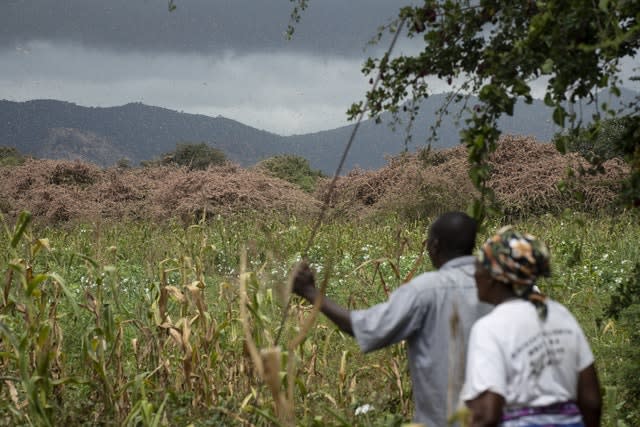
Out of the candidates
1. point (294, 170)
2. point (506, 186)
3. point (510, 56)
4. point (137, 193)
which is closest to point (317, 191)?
point (137, 193)

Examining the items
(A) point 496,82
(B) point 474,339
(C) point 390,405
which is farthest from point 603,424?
(B) point 474,339

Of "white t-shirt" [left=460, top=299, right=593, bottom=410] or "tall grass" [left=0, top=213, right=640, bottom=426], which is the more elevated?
"white t-shirt" [left=460, top=299, right=593, bottom=410]

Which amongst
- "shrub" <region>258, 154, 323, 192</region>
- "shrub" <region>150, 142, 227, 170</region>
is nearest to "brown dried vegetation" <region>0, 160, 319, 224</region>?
"shrub" <region>258, 154, 323, 192</region>

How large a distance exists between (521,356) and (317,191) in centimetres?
1761

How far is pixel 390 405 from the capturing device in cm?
454

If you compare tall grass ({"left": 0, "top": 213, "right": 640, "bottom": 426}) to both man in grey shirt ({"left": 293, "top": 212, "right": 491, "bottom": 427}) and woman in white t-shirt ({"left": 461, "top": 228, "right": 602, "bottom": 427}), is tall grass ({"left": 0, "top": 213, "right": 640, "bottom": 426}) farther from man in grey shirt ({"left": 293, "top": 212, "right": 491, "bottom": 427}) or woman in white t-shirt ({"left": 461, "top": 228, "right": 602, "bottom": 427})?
woman in white t-shirt ({"left": 461, "top": 228, "right": 602, "bottom": 427})

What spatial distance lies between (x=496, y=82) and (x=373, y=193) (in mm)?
15672

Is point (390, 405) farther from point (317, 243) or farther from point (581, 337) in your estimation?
point (317, 243)

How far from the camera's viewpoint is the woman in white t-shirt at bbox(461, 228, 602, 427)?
6.91 feet

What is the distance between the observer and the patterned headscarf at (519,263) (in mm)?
2160

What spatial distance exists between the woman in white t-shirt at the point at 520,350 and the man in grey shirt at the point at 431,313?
345 millimetres

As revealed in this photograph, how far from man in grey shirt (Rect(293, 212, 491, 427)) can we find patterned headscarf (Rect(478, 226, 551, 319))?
35 cm

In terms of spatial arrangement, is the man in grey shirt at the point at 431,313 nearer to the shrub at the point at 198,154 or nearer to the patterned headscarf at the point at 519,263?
the patterned headscarf at the point at 519,263

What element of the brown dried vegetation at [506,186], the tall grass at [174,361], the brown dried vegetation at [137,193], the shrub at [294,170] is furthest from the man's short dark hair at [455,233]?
the shrub at [294,170]
